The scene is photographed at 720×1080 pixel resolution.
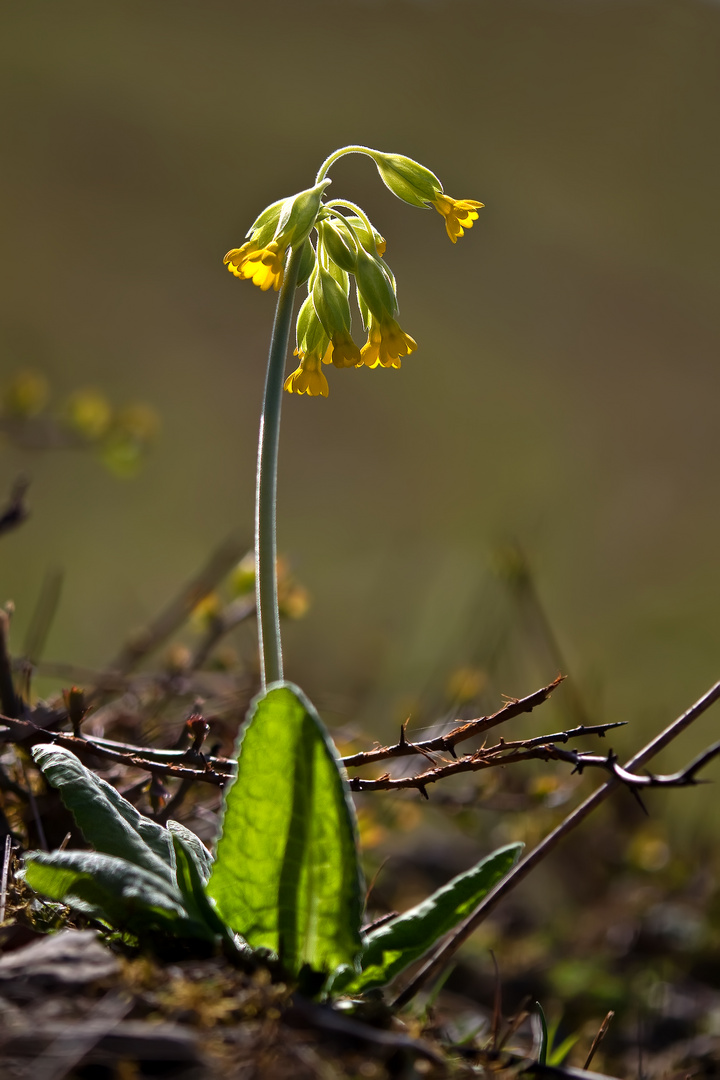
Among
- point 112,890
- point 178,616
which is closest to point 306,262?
point 112,890

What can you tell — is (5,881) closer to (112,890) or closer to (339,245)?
(112,890)

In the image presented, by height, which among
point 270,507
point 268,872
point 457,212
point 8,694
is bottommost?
point 268,872

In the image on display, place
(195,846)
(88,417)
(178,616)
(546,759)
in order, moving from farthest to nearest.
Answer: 1. (88,417)
2. (178,616)
3. (195,846)
4. (546,759)

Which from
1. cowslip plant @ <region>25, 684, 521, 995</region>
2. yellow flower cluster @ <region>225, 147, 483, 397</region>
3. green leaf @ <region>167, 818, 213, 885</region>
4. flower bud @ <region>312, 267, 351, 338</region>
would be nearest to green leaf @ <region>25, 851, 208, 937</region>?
cowslip plant @ <region>25, 684, 521, 995</region>

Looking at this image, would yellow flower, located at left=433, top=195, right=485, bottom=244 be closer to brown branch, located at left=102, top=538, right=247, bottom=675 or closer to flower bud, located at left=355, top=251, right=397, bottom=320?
flower bud, located at left=355, top=251, right=397, bottom=320

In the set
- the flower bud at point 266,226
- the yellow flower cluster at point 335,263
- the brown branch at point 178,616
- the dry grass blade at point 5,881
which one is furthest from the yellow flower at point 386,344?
the dry grass blade at point 5,881
